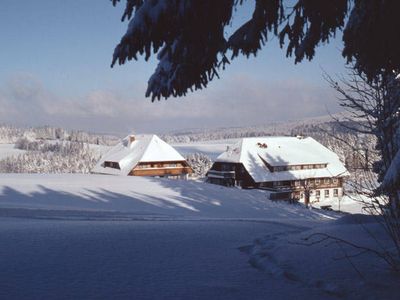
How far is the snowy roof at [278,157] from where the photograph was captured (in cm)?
3759

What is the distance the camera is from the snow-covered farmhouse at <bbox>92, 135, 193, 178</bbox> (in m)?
40.1

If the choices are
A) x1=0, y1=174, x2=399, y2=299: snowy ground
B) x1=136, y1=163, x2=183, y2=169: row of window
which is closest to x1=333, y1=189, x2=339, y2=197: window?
x1=136, y1=163, x2=183, y2=169: row of window

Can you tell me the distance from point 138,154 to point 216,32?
37.2 meters

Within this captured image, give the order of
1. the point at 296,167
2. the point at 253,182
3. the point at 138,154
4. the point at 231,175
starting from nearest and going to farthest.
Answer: the point at 253,182, the point at 231,175, the point at 296,167, the point at 138,154

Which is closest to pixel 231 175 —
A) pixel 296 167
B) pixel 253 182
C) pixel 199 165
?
pixel 253 182

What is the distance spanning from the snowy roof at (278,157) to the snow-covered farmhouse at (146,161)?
15.5 feet

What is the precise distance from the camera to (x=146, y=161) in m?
40.1

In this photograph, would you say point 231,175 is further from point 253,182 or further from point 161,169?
point 161,169

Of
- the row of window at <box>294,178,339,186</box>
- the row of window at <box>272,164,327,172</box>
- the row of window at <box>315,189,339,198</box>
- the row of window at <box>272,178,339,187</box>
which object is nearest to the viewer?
the row of window at <box>272,178,339,187</box>

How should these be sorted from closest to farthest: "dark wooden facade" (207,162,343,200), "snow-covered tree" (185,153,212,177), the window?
"dark wooden facade" (207,162,343,200)
the window
"snow-covered tree" (185,153,212,177)

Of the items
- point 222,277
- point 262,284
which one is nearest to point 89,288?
point 222,277

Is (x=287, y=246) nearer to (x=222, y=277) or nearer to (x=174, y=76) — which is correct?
(x=222, y=277)

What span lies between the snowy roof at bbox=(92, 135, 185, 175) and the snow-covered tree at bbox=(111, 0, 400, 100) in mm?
34653

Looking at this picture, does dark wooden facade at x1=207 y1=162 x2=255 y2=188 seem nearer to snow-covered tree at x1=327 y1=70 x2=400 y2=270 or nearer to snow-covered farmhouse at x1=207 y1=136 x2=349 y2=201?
snow-covered farmhouse at x1=207 y1=136 x2=349 y2=201
